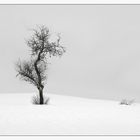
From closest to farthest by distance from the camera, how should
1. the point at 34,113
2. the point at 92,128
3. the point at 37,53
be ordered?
the point at 92,128, the point at 34,113, the point at 37,53

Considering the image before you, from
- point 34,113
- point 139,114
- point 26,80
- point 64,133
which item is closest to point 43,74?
point 26,80

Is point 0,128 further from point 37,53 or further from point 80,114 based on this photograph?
point 37,53

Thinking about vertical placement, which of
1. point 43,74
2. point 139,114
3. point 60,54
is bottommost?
point 139,114

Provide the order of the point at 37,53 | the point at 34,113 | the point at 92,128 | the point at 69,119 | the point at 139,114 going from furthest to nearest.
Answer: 1. the point at 37,53
2. the point at 139,114
3. the point at 34,113
4. the point at 69,119
5. the point at 92,128

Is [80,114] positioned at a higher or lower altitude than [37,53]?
lower

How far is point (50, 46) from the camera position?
34281mm

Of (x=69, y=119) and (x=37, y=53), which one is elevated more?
(x=37, y=53)

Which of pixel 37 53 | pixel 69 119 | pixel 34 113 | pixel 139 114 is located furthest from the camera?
pixel 37 53

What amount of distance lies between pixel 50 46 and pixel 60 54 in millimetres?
1307

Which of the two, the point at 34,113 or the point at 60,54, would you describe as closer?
the point at 34,113

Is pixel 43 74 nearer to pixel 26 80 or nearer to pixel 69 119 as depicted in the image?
pixel 26 80

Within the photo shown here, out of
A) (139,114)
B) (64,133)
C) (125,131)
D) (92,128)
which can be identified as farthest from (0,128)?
(139,114)

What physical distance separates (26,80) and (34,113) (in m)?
8.91

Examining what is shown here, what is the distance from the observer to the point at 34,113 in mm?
26578
